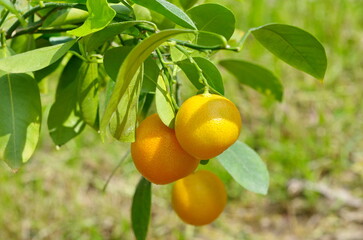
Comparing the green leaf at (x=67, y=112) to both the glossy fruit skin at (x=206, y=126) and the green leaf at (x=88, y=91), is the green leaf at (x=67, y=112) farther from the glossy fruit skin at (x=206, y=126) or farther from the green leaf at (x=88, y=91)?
the glossy fruit skin at (x=206, y=126)

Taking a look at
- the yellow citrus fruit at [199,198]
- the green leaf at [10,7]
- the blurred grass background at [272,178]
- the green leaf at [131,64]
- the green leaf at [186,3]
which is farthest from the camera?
the blurred grass background at [272,178]

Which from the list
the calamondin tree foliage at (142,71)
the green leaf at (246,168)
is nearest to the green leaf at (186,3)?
the calamondin tree foliage at (142,71)

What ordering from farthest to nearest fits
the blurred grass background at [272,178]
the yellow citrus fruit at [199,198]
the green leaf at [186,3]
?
the blurred grass background at [272,178]
the yellow citrus fruit at [199,198]
the green leaf at [186,3]

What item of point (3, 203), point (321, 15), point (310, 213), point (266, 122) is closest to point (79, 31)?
point (3, 203)

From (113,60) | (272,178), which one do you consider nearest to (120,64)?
(113,60)

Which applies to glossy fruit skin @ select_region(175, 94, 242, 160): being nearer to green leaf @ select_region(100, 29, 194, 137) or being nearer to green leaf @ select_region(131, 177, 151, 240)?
green leaf @ select_region(100, 29, 194, 137)

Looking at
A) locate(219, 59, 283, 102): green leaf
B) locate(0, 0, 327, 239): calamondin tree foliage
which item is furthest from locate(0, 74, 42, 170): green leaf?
locate(219, 59, 283, 102): green leaf
